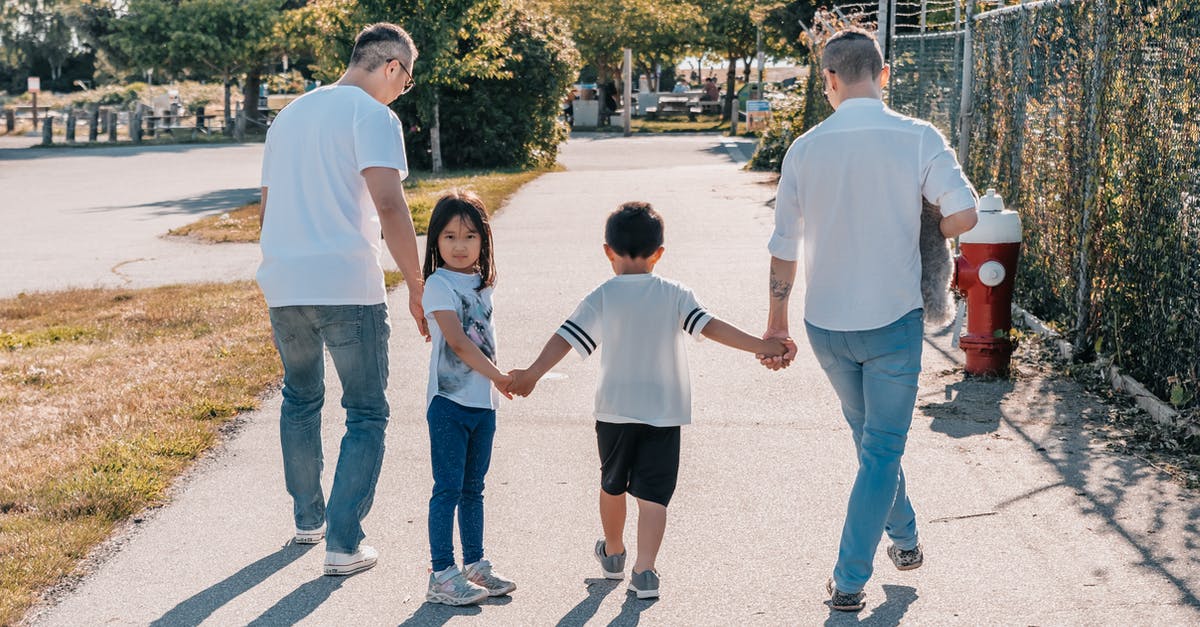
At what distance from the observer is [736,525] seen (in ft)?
17.0

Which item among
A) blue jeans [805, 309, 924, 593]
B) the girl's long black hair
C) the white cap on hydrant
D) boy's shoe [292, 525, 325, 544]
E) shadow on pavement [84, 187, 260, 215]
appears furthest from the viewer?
shadow on pavement [84, 187, 260, 215]

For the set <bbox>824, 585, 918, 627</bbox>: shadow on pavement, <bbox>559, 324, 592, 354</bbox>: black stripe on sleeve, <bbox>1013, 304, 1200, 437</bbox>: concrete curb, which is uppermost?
<bbox>559, 324, 592, 354</bbox>: black stripe on sleeve

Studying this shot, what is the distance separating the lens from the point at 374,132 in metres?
4.41

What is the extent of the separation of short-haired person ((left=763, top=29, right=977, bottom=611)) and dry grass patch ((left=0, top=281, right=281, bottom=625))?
2708 mm

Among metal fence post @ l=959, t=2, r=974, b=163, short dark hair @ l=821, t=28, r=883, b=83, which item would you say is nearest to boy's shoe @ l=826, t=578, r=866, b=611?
short dark hair @ l=821, t=28, r=883, b=83

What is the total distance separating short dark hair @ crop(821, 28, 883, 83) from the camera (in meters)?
4.16

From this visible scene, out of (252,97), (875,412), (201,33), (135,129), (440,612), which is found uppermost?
(201,33)

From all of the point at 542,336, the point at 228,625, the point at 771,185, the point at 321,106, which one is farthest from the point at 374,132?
the point at 771,185

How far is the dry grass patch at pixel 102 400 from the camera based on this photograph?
5066 millimetres

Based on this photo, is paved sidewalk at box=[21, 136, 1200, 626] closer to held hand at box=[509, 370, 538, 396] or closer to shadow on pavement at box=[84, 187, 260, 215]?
held hand at box=[509, 370, 538, 396]

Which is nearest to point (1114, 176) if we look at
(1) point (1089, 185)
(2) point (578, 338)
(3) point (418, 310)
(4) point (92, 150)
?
(1) point (1089, 185)

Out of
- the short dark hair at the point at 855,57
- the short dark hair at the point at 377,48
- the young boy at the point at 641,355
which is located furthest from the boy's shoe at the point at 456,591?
the short dark hair at the point at 855,57

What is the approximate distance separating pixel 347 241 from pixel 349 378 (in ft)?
1.57

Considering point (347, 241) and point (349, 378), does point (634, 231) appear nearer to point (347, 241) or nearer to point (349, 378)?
point (347, 241)
